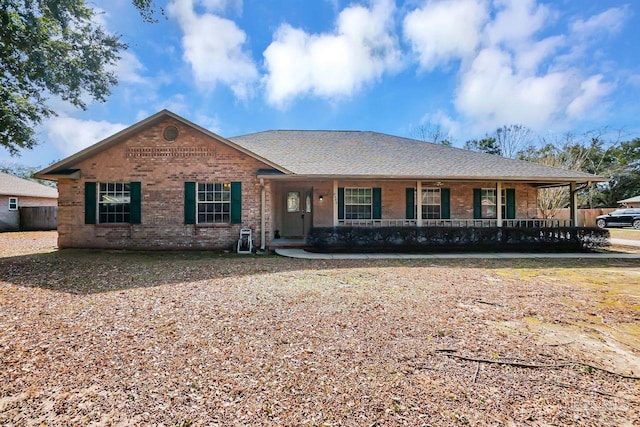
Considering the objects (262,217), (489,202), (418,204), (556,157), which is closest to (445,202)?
(418,204)

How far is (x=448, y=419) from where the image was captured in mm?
2285

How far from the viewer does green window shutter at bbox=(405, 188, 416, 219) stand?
1263 cm

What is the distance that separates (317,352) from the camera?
3.33m

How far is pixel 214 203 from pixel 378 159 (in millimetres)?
6814

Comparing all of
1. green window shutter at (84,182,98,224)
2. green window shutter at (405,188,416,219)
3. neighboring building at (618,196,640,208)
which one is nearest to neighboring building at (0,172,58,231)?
green window shutter at (84,182,98,224)

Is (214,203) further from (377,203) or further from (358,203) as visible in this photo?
(377,203)

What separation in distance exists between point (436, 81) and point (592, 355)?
19.7 m

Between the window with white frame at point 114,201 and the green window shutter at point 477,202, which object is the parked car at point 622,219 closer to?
the green window shutter at point 477,202

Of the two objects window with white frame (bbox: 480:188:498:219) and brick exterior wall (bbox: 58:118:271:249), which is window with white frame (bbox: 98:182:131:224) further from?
window with white frame (bbox: 480:188:498:219)

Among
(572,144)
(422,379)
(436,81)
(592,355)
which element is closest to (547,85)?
(436,81)

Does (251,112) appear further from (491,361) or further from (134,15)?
(491,361)

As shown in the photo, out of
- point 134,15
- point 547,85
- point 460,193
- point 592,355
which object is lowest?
point 592,355

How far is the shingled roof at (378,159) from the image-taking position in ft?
36.7

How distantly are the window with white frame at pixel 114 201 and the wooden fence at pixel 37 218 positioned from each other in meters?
14.3
